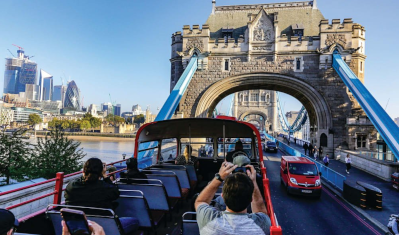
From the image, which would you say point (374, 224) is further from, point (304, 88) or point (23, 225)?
point (304, 88)

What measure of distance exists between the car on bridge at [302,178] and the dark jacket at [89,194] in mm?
8193

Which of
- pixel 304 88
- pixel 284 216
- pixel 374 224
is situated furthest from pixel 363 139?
pixel 284 216

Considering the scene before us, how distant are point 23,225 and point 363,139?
22.2m

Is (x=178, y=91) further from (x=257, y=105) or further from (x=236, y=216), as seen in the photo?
(x=257, y=105)

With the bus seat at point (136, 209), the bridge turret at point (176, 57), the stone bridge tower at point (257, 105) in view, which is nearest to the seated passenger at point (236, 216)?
the bus seat at point (136, 209)

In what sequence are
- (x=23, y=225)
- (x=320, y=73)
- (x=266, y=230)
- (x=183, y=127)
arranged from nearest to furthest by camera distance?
(x=266, y=230) → (x=23, y=225) → (x=183, y=127) → (x=320, y=73)

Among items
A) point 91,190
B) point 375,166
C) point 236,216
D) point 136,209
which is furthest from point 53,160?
point 375,166

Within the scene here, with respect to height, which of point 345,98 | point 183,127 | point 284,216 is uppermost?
point 345,98

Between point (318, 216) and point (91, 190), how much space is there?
712 cm

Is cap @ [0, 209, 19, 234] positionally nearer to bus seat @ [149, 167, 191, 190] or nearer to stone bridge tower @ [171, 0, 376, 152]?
bus seat @ [149, 167, 191, 190]

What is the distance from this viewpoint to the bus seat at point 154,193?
398 centimetres

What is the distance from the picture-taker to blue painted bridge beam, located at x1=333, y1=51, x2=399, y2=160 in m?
12.9

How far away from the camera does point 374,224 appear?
686 cm

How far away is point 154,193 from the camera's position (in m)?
4.12
